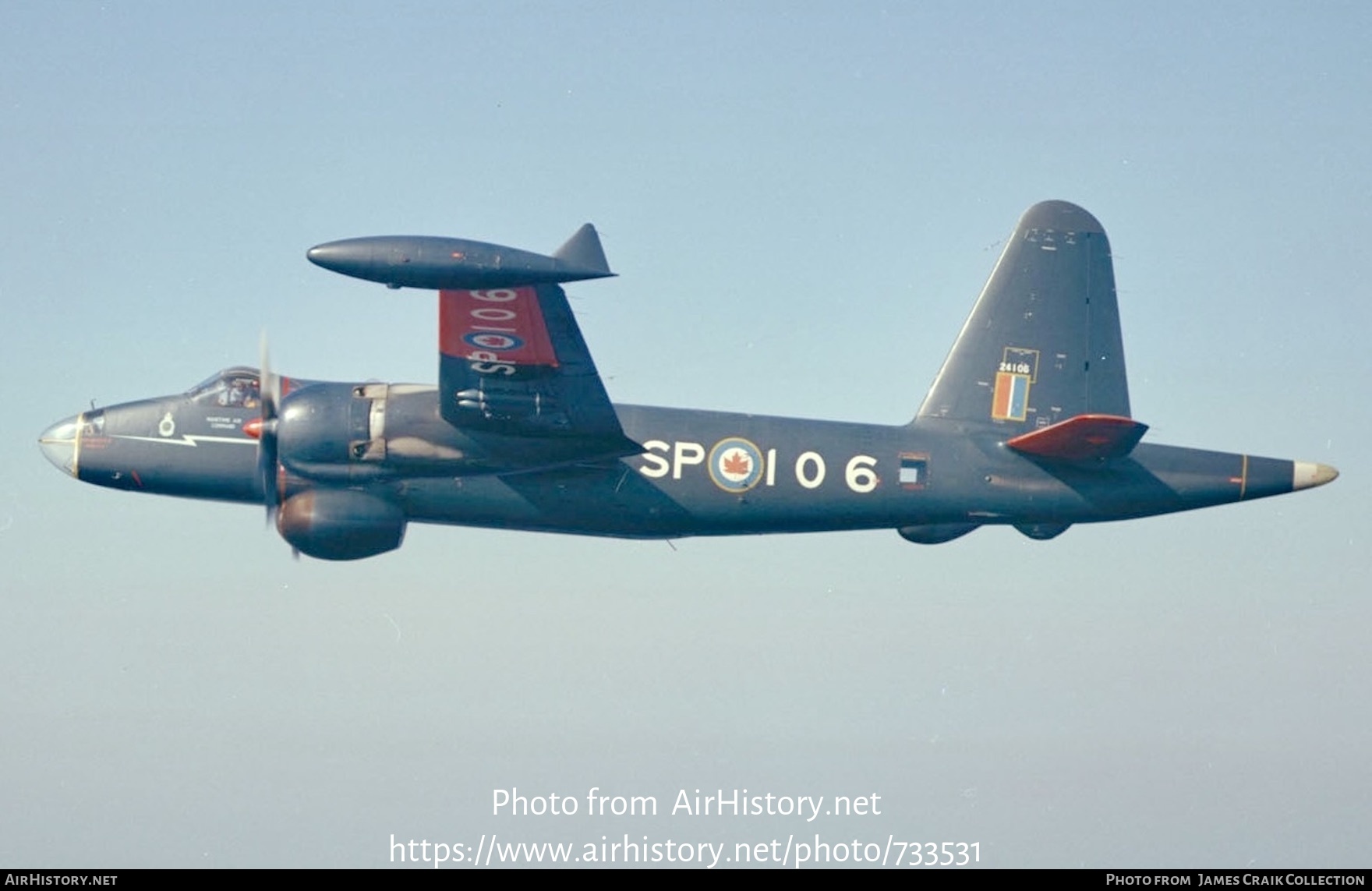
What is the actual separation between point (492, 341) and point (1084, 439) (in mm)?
10024

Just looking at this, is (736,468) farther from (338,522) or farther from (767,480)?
(338,522)

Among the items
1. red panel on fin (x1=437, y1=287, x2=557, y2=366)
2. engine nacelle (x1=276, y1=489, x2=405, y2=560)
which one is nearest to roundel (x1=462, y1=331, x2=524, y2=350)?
red panel on fin (x1=437, y1=287, x2=557, y2=366)

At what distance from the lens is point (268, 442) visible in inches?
1102

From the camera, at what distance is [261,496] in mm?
29250

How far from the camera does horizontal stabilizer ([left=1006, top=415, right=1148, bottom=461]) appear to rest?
27547 millimetres

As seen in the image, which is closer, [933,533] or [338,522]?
[338,522]

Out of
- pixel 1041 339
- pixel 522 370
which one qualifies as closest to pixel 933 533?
pixel 1041 339

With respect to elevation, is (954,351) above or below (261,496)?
above

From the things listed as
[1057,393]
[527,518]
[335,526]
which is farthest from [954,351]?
[335,526]

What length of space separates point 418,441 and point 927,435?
29.0 feet

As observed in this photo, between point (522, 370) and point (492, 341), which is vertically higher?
point (492, 341)

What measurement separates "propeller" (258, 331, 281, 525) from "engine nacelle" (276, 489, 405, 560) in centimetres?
22
